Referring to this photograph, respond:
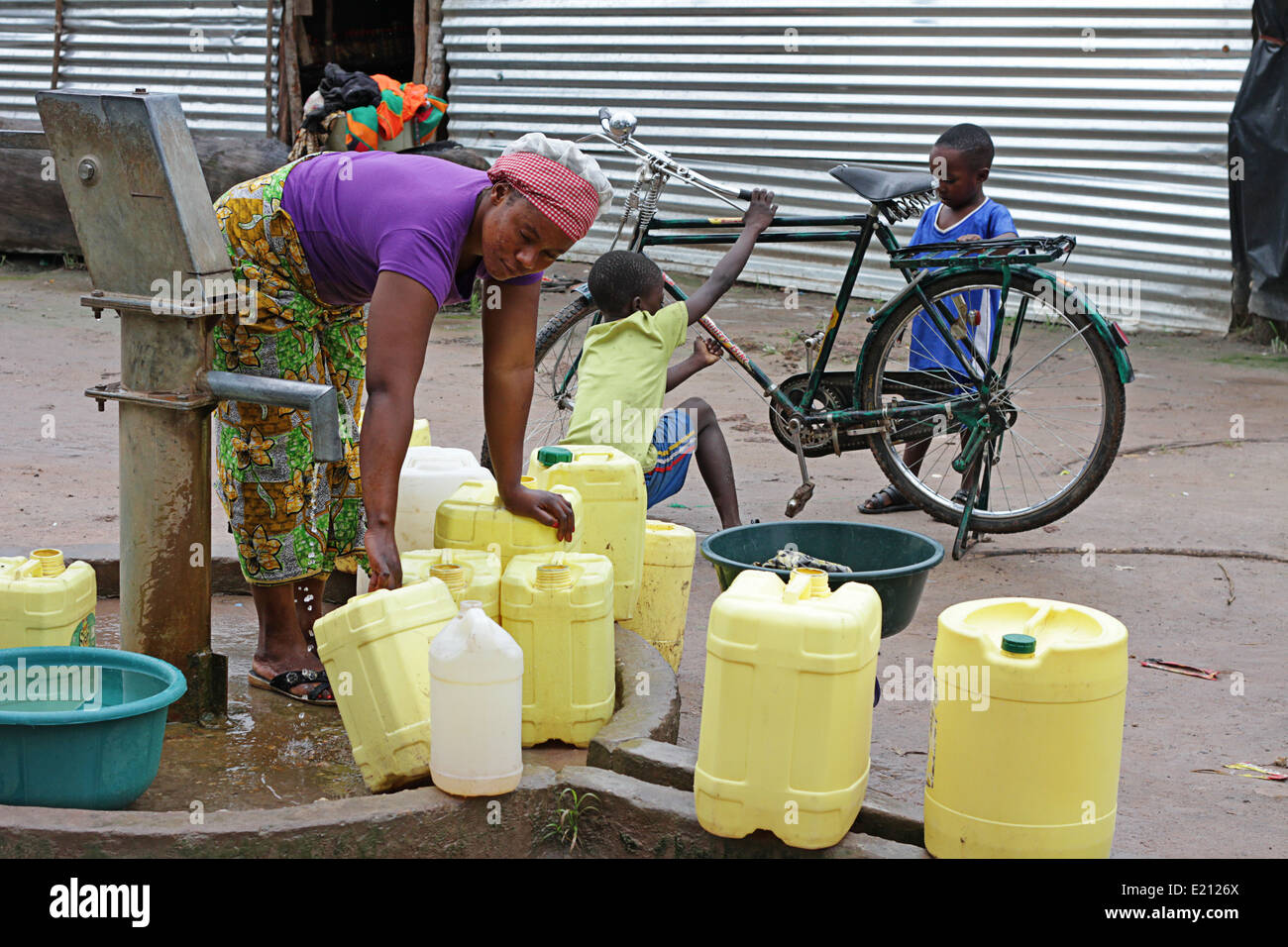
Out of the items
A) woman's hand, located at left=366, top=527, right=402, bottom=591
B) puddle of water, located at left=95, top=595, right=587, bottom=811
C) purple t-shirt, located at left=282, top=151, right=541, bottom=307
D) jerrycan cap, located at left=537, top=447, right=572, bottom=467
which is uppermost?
purple t-shirt, located at left=282, top=151, right=541, bottom=307

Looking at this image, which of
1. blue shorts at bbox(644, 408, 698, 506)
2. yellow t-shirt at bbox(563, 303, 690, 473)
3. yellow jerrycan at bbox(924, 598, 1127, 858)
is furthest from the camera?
blue shorts at bbox(644, 408, 698, 506)

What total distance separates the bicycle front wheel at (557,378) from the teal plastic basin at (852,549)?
5.33ft

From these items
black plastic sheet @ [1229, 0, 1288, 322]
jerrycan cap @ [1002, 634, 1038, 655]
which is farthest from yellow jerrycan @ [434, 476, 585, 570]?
black plastic sheet @ [1229, 0, 1288, 322]

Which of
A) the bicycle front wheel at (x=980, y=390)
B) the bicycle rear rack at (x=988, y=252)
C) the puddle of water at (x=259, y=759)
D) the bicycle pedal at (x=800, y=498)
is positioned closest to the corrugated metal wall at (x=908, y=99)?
the bicycle front wheel at (x=980, y=390)

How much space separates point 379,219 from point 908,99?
746cm

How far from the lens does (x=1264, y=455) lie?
6070mm

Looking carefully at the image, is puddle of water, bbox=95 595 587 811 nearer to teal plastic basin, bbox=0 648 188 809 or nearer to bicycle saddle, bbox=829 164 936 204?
teal plastic basin, bbox=0 648 188 809

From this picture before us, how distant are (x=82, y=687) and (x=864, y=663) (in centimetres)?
160

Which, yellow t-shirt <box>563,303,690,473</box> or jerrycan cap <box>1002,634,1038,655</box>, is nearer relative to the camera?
jerrycan cap <box>1002,634,1038,655</box>

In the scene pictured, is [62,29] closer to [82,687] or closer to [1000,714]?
[82,687]

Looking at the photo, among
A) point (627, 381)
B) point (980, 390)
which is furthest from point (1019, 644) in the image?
point (980, 390)

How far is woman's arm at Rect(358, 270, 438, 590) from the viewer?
2615mm

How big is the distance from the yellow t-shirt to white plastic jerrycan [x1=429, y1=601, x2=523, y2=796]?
1.78m

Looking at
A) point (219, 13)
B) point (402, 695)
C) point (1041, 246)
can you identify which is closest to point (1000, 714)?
point (402, 695)
